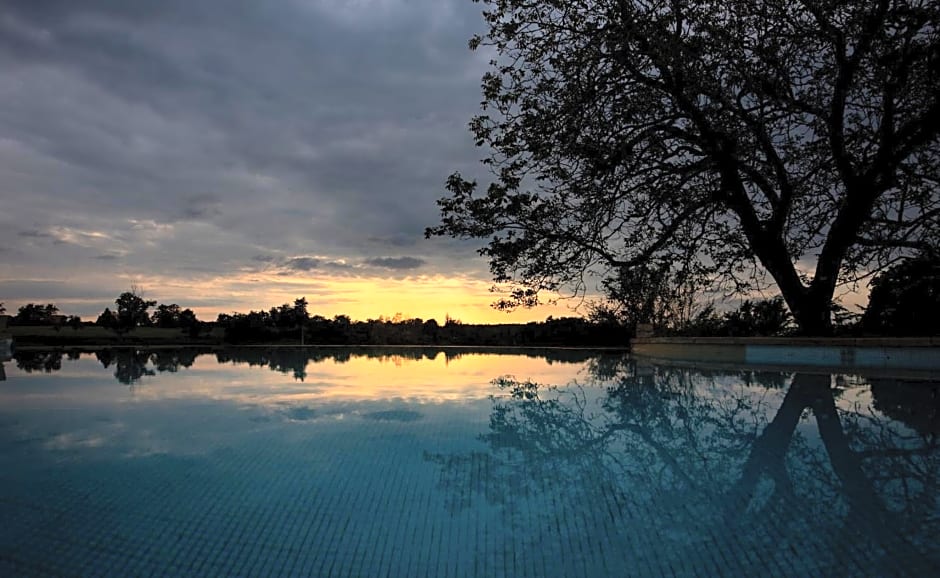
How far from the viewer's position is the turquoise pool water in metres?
2.43

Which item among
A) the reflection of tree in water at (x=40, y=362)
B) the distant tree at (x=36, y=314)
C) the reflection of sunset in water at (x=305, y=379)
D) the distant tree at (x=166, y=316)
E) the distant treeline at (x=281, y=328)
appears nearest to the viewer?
the reflection of sunset in water at (x=305, y=379)

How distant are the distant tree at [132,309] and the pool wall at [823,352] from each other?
18.0m

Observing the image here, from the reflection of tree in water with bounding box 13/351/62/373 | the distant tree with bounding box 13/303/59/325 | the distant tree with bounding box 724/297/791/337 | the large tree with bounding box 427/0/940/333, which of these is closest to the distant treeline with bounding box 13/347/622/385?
the reflection of tree in water with bounding box 13/351/62/373

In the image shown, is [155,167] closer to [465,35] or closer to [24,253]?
[24,253]

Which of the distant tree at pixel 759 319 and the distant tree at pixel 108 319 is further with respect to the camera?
the distant tree at pixel 108 319

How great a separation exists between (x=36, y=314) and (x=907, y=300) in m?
25.5

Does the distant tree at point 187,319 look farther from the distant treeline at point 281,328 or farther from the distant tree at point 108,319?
the distant tree at point 108,319

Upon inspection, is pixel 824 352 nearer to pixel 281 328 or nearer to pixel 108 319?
pixel 281 328

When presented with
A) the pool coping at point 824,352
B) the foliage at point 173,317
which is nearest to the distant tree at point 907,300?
the pool coping at point 824,352

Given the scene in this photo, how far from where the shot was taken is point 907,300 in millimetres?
10672

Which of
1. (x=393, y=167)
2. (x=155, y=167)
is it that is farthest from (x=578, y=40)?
(x=155, y=167)

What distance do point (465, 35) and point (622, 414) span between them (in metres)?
6.50

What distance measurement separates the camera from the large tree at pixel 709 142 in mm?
7770

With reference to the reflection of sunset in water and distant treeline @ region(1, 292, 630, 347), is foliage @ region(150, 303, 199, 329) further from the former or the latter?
the reflection of sunset in water
